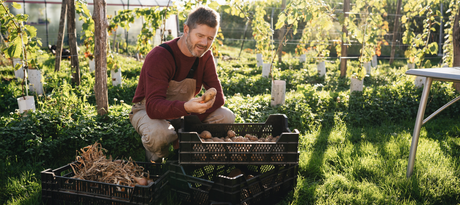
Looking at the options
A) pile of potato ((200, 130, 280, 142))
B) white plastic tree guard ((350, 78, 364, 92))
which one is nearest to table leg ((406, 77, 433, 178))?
pile of potato ((200, 130, 280, 142))

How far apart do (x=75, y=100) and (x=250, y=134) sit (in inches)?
95.4

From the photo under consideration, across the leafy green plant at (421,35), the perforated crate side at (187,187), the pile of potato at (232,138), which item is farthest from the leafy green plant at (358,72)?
the perforated crate side at (187,187)

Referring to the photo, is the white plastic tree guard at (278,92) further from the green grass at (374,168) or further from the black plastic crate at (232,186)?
the black plastic crate at (232,186)

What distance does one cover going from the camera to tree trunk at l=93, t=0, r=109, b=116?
340cm

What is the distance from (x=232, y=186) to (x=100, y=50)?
93.6 inches

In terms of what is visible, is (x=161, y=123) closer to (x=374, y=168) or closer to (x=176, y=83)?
(x=176, y=83)

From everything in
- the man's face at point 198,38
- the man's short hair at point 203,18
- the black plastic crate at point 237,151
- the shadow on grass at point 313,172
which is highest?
the man's short hair at point 203,18

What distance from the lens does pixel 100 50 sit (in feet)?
11.4

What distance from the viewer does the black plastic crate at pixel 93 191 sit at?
1915 millimetres

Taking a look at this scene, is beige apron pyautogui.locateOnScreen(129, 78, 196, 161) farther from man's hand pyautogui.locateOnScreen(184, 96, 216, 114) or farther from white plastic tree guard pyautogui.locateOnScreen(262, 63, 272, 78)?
white plastic tree guard pyautogui.locateOnScreen(262, 63, 272, 78)

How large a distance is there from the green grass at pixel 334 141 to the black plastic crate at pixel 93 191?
0.18 m

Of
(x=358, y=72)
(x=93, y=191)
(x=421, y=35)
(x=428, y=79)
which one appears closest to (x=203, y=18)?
(x=93, y=191)

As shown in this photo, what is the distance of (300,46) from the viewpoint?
8.04 metres

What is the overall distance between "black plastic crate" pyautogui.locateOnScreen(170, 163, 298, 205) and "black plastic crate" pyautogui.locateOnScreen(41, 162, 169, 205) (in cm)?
13
